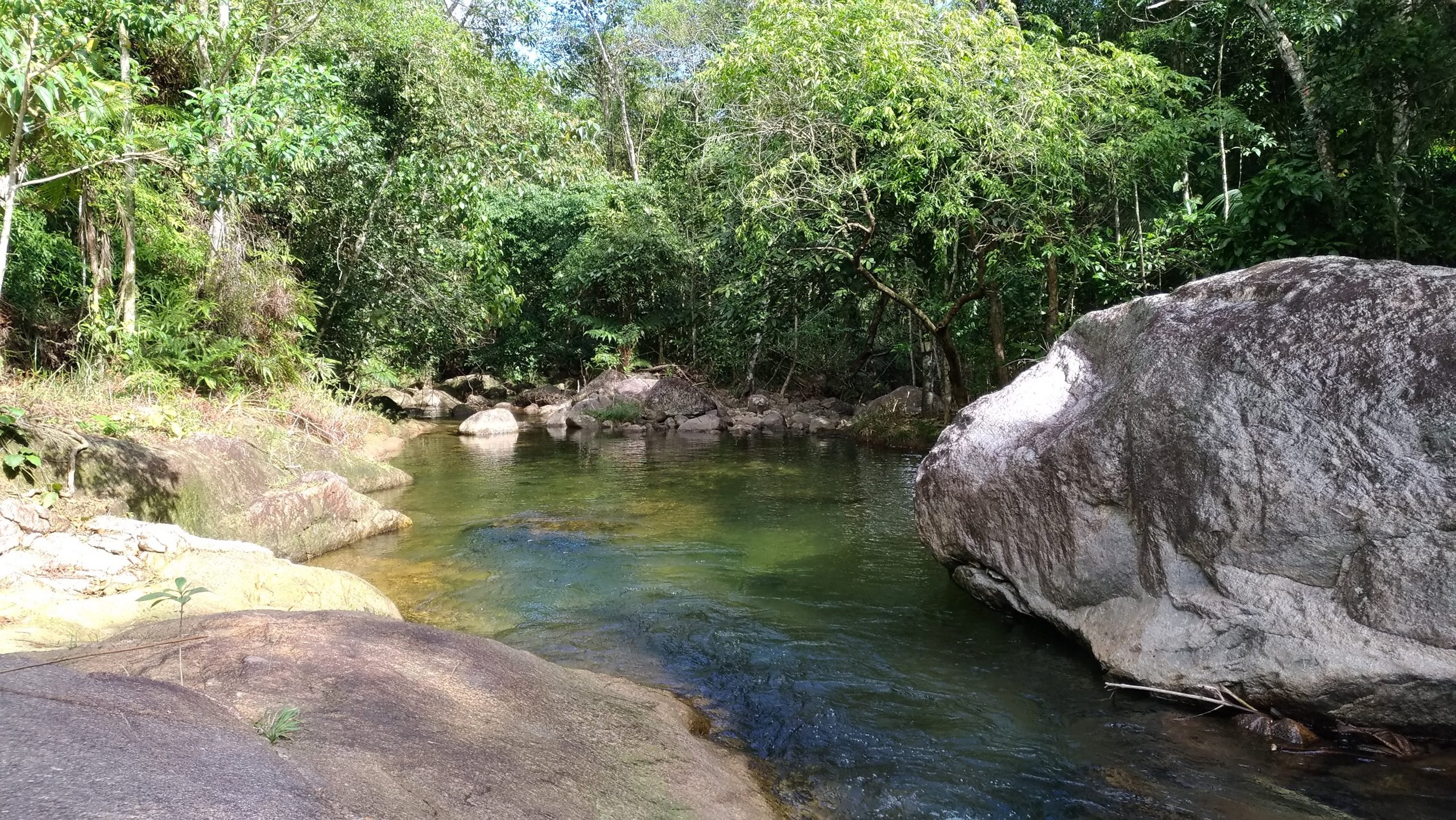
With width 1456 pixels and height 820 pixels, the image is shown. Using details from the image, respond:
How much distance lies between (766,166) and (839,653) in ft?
32.2

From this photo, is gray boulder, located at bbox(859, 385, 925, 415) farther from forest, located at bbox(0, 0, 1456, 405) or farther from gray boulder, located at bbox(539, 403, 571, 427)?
gray boulder, located at bbox(539, 403, 571, 427)

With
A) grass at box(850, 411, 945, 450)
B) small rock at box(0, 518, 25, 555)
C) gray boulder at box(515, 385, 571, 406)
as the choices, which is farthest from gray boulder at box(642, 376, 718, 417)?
small rock at box(0, 518, 25, 555)

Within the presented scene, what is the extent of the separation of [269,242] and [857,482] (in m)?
10.2

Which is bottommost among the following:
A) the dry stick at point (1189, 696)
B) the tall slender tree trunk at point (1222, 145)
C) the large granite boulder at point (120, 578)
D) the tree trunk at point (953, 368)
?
the dry stick at point (1189, 696)

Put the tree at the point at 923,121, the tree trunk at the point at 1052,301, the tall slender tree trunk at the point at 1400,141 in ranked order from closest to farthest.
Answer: the tall slender tree trunk at the point at 1400,141 < the tree at the point at 923,121 < the tree trunk at the point at 1052,301

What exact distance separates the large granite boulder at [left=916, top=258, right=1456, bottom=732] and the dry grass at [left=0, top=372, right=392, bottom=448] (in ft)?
24.7

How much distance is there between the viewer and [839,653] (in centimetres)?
580

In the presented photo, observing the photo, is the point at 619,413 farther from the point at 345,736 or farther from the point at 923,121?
the point at 345,736

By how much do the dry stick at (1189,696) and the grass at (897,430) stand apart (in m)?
10.6

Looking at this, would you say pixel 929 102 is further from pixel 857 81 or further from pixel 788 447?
pixel 788 447

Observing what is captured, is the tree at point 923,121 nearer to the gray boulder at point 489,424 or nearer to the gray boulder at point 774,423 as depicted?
the gray boulder at point 774,423

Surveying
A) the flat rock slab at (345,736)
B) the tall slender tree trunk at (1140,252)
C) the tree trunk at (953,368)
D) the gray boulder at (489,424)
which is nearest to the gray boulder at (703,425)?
the gray boulder at (489,424)

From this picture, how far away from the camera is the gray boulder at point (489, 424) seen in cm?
1922

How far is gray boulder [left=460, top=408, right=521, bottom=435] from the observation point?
1922cm
